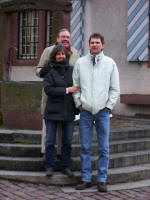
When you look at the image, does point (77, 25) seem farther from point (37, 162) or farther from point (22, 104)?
point (37, 162)

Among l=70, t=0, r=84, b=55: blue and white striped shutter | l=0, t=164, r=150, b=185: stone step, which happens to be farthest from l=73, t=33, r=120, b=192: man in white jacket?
l=70, t=0, r=84, b=55: blue and white striped shutter

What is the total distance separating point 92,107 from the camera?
611 cm

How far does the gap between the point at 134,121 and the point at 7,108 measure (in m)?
3.01

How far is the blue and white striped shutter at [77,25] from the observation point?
12156 millimetres

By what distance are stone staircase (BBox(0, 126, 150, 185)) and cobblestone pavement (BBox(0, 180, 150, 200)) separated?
188 millimetres

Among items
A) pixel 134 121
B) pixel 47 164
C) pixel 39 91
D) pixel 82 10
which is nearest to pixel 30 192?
pixel 47 164

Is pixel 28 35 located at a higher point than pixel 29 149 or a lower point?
higher

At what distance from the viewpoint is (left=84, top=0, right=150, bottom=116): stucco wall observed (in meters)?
10.9

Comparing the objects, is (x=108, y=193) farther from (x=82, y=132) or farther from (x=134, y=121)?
(x=134, y=121)

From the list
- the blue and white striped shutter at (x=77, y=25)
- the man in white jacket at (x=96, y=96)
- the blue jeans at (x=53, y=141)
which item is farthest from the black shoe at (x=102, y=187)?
the blue and white striped shutter at (x=77, y=25)

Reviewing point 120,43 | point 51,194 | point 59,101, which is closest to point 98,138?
point 59,101

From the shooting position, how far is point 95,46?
616 centimetres

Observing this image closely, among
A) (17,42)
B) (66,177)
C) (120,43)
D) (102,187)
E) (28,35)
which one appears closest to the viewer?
(102,187)

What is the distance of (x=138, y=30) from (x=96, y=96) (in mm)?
5057
